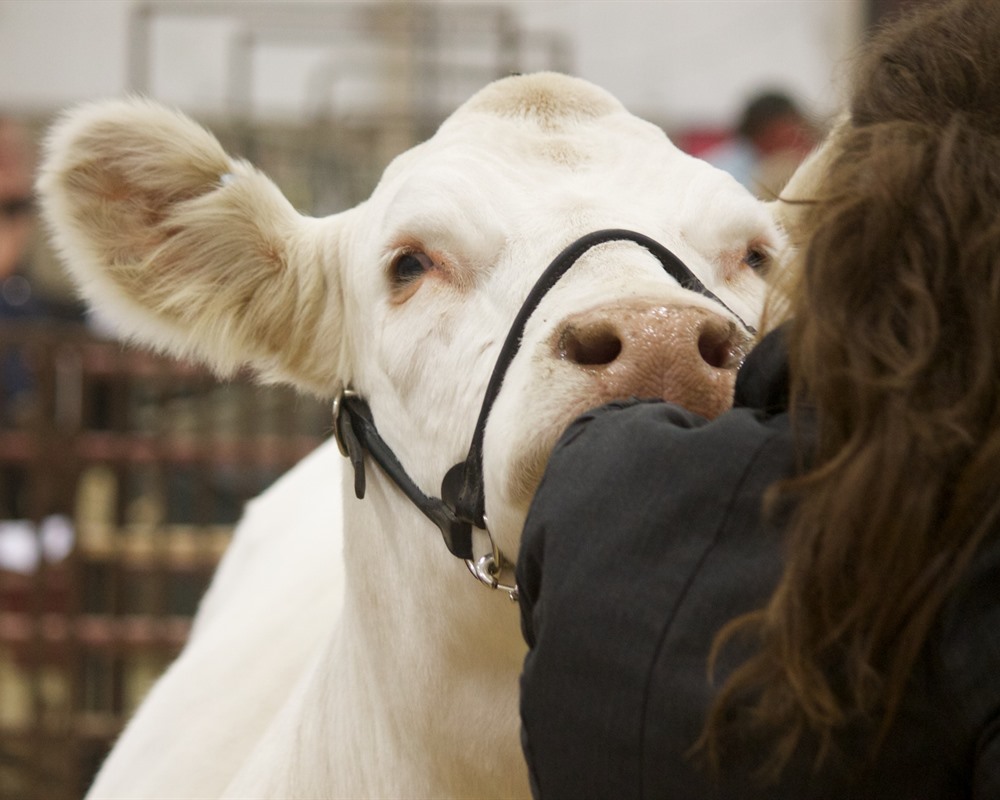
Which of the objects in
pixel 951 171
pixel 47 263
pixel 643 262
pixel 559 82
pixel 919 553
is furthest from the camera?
pixel 47 263

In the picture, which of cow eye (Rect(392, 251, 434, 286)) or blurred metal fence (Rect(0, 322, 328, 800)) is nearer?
cow eye (Rect(392, 251, 434, 286))

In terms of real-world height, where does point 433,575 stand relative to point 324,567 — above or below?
above

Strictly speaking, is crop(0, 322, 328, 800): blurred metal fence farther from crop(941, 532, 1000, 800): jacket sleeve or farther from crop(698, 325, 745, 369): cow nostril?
crop(941, 532, 1000, 800): jacket sleeve

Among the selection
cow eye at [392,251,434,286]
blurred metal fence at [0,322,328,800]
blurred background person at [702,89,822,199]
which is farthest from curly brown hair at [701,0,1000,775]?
blurred background person at [702,89,822,199]

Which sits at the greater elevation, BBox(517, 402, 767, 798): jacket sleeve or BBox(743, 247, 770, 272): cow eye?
BBox(743, 247, 770, 272): cow eye

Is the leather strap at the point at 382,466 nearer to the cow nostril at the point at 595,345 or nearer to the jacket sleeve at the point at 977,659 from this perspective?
the cow nostril at the point at 595,345

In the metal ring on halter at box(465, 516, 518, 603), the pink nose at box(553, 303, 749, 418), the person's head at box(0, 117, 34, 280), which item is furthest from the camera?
the person's head at box(0, 117, 34, 280)

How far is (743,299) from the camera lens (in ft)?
6.08

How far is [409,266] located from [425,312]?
112mm

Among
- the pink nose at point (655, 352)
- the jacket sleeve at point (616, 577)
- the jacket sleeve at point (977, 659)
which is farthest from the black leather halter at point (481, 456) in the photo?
the jacket sleeve at point (977, 659)

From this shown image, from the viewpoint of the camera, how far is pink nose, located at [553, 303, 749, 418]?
145cm

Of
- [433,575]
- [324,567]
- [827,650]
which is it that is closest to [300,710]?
[433,575]

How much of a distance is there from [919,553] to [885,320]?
8.2 inches

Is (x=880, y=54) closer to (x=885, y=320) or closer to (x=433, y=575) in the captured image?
(x=885, y=320)
